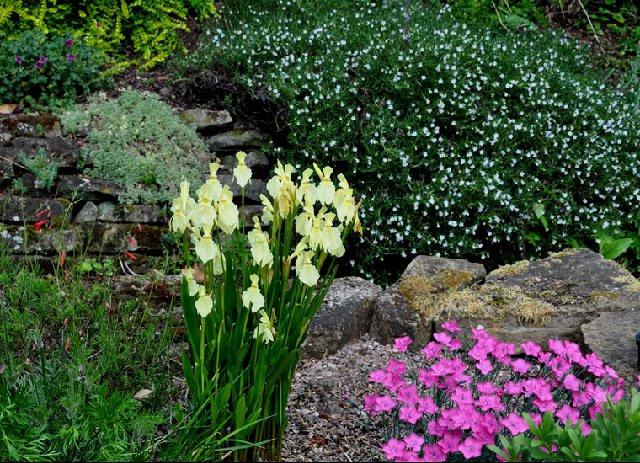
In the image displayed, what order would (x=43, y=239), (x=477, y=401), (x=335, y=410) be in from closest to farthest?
(x=477, y=401)
(x=335, y=410)
(x=43, y=239)

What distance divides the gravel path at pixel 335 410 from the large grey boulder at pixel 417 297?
121 mm

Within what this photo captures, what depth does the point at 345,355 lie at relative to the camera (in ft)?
12.7

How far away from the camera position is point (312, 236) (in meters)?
2.49

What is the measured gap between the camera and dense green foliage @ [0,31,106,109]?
17.6 feet

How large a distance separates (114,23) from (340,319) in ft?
11.9

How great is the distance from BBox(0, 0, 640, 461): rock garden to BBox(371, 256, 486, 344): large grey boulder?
0.06 feet

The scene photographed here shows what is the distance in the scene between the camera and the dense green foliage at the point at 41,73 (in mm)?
5352

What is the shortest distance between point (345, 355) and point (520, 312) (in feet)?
2.99

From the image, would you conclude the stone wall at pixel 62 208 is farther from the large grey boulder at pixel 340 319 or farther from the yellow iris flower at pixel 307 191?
the yellow iris flower at pixel 307 191

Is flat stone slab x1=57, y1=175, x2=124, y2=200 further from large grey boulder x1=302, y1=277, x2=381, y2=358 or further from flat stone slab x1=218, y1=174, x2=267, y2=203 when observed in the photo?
large grey boulder x1=302, y1=277, x2=381, y2=358

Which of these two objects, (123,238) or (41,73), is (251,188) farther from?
(41,73)

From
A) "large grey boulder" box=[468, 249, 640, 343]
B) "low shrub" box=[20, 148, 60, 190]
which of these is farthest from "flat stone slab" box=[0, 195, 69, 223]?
"large grey boulder" box=[468, 249, 640, 343]

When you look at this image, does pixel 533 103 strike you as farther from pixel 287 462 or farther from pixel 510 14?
pixel 287 462

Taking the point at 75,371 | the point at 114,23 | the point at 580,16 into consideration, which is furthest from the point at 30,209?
the point at 580,16
